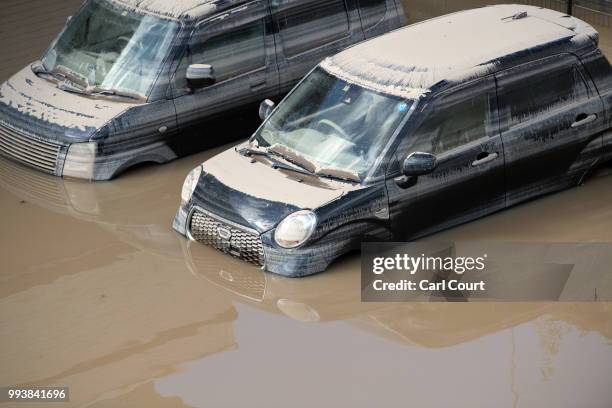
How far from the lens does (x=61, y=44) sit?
1298cm

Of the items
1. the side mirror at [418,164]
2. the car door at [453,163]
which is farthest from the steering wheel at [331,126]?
the side mirror at [418,164]

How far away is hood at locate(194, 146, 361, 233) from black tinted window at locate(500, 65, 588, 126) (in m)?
1.58

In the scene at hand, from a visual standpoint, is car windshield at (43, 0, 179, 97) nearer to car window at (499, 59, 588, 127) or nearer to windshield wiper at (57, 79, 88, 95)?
windshield wiper at (57, 79, 88, 95)

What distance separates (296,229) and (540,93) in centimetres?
252

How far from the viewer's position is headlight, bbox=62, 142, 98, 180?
39.2 feet

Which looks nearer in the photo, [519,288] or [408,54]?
[519,288]

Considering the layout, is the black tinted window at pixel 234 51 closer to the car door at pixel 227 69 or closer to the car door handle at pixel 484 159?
the car door at pixel 227 69

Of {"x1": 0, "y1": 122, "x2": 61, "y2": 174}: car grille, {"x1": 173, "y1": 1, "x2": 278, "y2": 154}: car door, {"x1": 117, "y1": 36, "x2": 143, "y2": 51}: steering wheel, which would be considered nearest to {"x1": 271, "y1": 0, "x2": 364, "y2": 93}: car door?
{"x1": 173, "y1": 1, "x2": 278, "y2": 154}: car door

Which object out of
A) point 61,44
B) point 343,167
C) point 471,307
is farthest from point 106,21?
point 471,307

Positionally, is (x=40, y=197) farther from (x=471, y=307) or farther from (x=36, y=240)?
(x=471, y=307)

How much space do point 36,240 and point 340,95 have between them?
2848 mm

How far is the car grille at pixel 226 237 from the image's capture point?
1012 cm

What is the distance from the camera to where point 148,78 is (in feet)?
40.2

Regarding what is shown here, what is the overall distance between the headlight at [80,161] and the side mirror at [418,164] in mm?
3243
